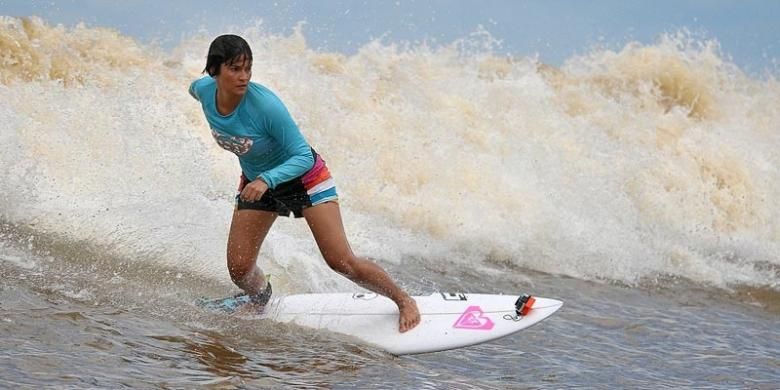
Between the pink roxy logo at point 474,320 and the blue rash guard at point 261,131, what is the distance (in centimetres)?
145

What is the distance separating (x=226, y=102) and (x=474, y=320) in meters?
2.03

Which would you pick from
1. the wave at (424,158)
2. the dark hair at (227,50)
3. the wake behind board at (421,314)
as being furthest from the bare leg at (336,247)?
the wave at (424,158)

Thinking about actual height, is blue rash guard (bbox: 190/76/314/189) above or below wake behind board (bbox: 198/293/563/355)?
above

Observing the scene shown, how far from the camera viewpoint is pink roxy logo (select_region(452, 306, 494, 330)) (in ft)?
19.0

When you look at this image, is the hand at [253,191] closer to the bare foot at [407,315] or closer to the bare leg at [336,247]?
the bare leg at [336,247]

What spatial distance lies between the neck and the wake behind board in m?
1.39

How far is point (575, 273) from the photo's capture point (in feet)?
32.7

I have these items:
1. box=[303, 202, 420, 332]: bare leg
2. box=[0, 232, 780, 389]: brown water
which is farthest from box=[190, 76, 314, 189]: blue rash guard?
box=[0, 232, 780, 389]: brown water

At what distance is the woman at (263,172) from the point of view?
477 cm

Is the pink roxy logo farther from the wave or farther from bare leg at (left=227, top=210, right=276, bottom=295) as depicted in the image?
the wave

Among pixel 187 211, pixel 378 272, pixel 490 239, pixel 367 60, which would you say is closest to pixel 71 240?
pixel 187 211

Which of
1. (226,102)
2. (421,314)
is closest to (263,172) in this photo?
(226,102)

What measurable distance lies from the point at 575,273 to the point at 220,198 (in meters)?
3.71

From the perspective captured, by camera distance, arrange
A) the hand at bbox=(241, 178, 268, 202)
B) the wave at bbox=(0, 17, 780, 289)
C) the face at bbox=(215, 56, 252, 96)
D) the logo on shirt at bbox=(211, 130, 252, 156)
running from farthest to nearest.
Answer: the wave at bbox=(0, 17, 780, 289) → the logo on shirt at bbox=(211, 130, 252, 156) → the face at bbox=(215, 56, 252, 96) → the hand at bbox=(241, 178, 268, 202)
